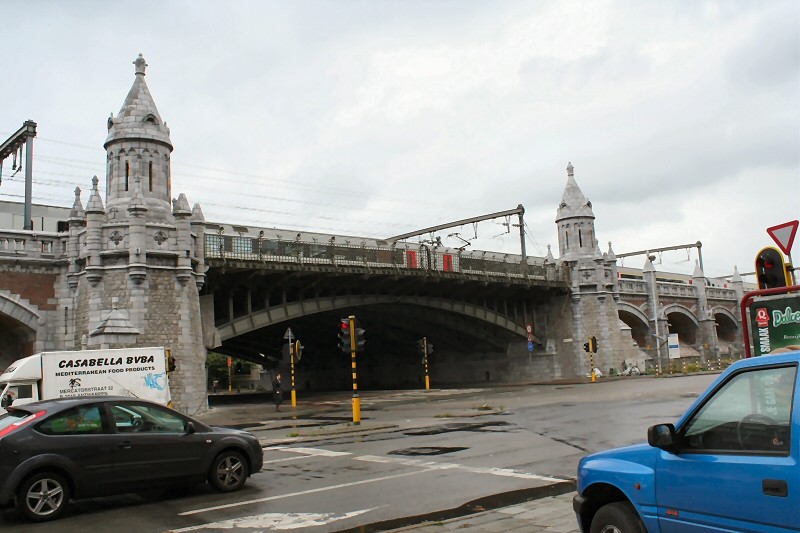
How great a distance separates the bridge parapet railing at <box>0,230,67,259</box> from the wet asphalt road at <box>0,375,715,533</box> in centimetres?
1296

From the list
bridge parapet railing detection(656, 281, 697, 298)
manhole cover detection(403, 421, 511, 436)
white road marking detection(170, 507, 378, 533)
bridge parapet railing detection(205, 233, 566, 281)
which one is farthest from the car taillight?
bridge parapet railing detection(656, 281, 697, 298)

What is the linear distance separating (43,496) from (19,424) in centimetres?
87

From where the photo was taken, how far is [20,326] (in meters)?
25.9

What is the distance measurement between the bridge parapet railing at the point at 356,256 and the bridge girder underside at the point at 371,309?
2.20 ft

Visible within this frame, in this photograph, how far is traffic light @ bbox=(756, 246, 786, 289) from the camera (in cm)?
666

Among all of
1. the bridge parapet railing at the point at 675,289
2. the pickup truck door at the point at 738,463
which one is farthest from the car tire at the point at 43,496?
the bridge parapet railing at the point at 675,289

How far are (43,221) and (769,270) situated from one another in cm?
3333

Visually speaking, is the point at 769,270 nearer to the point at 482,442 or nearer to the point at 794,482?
the point at 794,482

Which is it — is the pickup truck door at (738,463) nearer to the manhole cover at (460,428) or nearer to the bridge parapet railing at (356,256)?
the manhole cover at (460,428)

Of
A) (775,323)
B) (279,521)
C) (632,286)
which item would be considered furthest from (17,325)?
(632,286)

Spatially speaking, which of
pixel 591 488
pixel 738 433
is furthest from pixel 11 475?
pixel 738 433

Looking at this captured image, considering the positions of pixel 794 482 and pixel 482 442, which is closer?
pixel 794 482

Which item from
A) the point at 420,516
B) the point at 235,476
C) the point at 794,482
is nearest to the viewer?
the point at 794,482

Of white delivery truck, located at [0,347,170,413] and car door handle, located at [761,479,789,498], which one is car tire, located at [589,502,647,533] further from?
white delivery truck, located at [0,347,170,413]
